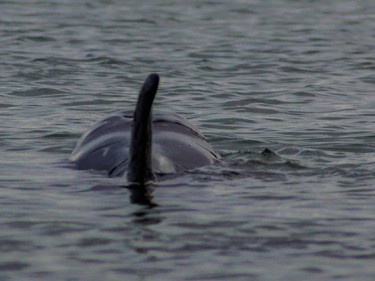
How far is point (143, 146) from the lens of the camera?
9062mm

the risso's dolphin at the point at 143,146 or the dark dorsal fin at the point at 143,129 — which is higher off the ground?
the dark dorsal fin at the point at 143,129

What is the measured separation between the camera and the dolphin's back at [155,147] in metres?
10.1

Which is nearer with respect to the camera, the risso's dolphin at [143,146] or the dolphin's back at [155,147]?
the risso's dolphin at [143,146]

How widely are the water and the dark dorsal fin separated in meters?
0.28

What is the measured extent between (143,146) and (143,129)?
5.2 inches

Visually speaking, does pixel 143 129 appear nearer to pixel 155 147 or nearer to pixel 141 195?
pixel 141 195

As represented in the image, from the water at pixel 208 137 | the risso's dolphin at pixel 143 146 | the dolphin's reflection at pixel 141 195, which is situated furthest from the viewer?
the dolphin's reflection at pixel 141 195

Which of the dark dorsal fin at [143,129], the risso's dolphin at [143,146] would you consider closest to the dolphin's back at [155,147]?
the risso's dolphin at [143,146]

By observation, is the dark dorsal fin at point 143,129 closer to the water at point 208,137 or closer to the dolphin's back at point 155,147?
the water at point 208,137

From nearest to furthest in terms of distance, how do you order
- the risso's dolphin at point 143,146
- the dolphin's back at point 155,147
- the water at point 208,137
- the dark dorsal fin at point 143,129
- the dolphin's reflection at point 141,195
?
the water at point 208,137
the dark dorsal fin at point 143,129
the risso's dolphin at point 143,146
the dolphin's reflection at point 141,195
the dolphin's back at point 155,147

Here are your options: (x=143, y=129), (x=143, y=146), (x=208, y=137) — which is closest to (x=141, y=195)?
(x=143, y=146)

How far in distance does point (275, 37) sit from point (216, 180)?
11647 mm

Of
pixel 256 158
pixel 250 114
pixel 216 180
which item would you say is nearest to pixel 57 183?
pixel 216 180

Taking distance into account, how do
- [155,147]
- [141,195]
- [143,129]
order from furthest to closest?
1. [155,147]
2. [141,195]
3. [143,129]
